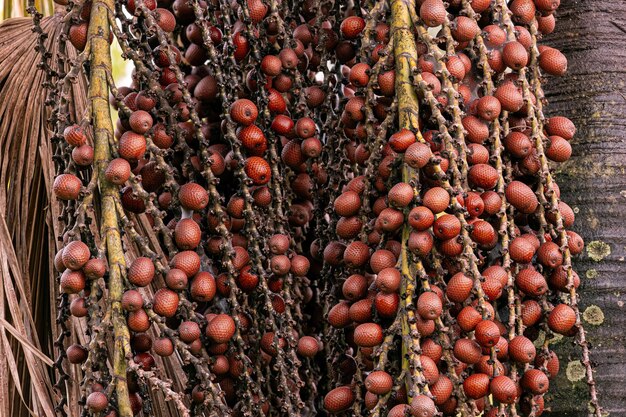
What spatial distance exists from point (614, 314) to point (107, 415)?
1037 mm

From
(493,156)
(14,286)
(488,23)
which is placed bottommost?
(14,286)

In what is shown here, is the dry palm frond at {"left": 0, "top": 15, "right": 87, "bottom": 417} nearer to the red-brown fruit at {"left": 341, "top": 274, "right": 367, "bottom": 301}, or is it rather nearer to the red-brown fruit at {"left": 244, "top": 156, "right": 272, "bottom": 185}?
the red-brown fruit at {"left": 244, "top": 156, "right": 272, "bottom": 185}

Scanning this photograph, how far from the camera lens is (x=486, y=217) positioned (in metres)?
1.47

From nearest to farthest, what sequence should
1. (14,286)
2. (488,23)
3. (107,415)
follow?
(107,415) → (488,23) → (14,286)

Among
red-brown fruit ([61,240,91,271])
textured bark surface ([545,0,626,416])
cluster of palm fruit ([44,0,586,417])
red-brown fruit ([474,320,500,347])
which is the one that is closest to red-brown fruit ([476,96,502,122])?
cluster of palm fruit ([44,0,586,417])

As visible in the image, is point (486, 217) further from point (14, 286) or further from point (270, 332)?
point (14, 286)

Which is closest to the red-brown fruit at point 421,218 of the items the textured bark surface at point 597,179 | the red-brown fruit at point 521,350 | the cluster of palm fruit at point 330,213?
the cluster of palm fruit at point 330,213

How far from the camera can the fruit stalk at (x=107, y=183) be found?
134cm

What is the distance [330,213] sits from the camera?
1595 mm

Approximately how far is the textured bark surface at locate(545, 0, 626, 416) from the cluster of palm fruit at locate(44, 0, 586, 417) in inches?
12.8

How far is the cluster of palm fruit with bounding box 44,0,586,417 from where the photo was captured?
1.36 m

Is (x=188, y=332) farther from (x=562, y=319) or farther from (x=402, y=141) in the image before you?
(x=562, y=319)

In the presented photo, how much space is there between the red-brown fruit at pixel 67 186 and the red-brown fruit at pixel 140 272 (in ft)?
0.48

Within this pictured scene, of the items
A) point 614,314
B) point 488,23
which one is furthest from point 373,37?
point 614,314
